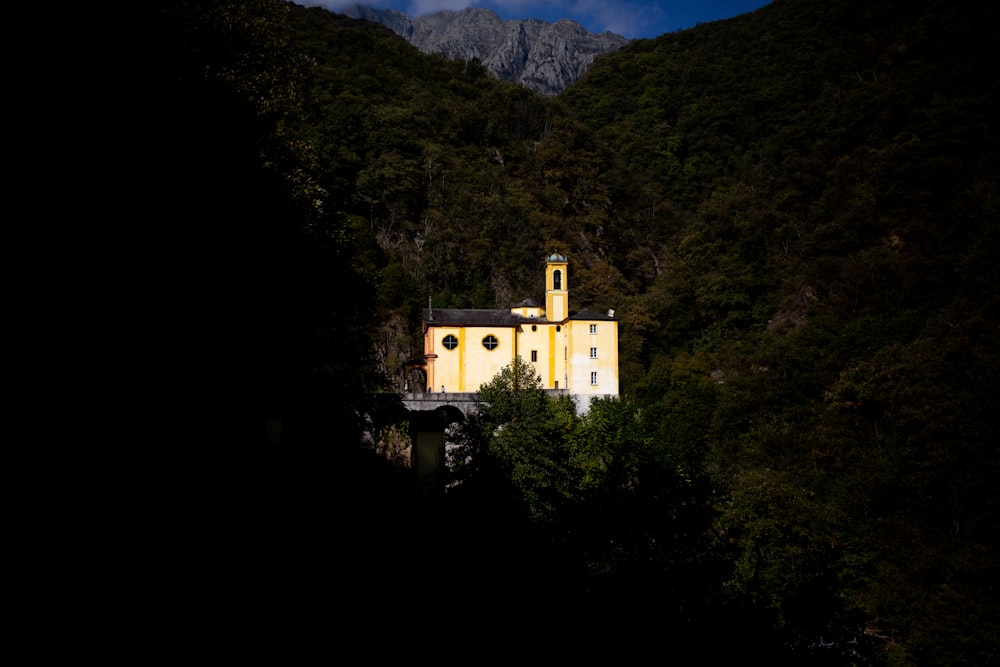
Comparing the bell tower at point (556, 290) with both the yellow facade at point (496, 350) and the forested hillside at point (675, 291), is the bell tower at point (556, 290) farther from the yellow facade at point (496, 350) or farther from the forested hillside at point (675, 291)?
the forested hillside at point (675, 291)

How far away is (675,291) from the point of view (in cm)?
3581

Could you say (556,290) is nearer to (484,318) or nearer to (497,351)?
(484,318)

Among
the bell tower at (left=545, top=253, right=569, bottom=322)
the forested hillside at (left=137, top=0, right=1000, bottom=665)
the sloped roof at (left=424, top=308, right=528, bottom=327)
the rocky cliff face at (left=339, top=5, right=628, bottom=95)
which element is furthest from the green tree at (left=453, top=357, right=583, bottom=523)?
the rocky cliff face at (left=339, top=5, right=628, bottom=95)

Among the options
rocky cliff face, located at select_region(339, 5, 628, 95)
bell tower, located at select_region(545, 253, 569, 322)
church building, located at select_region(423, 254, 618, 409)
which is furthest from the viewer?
rocky cliff face, located at select_region(339, 5, 628, 95)

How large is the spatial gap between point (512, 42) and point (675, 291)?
267 feet

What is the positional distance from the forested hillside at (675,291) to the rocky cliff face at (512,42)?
1825 inches

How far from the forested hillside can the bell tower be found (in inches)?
207

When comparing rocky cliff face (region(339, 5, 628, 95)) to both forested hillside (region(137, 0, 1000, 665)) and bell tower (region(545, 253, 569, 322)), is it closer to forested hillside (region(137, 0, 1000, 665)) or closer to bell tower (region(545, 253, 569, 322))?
forested hillside (region(137, 0, 1000, 665))

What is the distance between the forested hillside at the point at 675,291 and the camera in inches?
448

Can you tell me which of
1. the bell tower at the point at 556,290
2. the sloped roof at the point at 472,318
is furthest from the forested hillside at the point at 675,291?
the bell tower at the point at 556,290

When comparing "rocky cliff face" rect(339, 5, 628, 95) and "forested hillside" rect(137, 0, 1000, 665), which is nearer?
"forested hillside" rect(137, 0, 1000, 665)

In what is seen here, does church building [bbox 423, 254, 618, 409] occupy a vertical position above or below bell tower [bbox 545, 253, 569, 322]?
below

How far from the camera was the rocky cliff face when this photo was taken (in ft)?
322

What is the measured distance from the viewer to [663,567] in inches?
640
